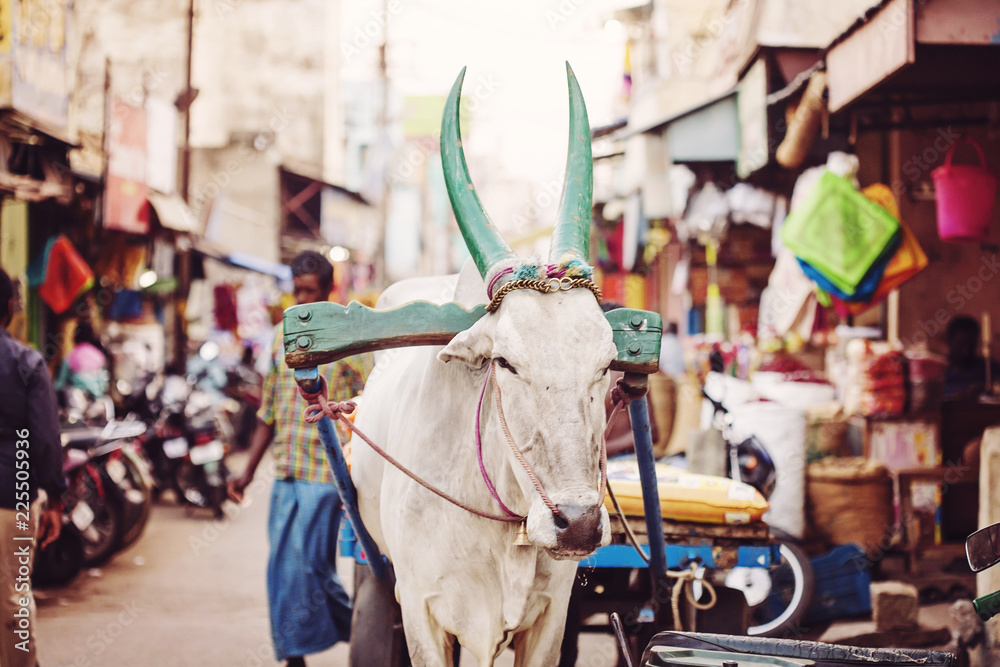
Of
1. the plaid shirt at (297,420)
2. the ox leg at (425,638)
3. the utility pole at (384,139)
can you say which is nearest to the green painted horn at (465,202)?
the ox leg at (425,638)

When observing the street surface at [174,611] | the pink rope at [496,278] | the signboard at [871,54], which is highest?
the signboard at [871,54]

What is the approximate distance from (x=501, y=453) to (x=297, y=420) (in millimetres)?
2067

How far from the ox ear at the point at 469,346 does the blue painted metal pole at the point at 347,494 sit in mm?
845

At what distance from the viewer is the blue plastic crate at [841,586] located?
→ 5277mm

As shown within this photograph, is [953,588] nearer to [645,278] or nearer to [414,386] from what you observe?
[414,386]

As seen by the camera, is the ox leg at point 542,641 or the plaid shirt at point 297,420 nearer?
the ox leg at point 542,641

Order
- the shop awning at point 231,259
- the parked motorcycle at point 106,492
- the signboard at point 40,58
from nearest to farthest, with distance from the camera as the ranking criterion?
1. the parked motorcycle at point 106,492
2. the signboard at point 40,58
3. the shop awning at point 231,259

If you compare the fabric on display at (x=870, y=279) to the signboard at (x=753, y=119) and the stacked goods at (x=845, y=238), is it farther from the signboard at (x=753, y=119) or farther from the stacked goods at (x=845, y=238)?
the signboard at (x=753, y=119)

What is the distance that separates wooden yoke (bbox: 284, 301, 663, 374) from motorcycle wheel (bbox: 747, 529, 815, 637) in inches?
117

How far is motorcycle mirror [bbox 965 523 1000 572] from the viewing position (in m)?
2.51

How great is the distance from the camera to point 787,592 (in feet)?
16.9

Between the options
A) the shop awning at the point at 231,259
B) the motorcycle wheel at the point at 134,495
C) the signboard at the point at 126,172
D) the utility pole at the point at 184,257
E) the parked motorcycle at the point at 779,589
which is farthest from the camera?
the shop awning at the point at 231,259

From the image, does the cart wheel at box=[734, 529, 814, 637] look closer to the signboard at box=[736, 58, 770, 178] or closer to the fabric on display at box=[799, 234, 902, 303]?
the fabric on display at box=[799, 234, 902, 303]

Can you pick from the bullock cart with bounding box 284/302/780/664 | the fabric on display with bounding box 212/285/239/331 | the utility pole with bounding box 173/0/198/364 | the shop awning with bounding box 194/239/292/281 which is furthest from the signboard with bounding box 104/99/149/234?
the bullock cart with bounding box 284/302/780/664
